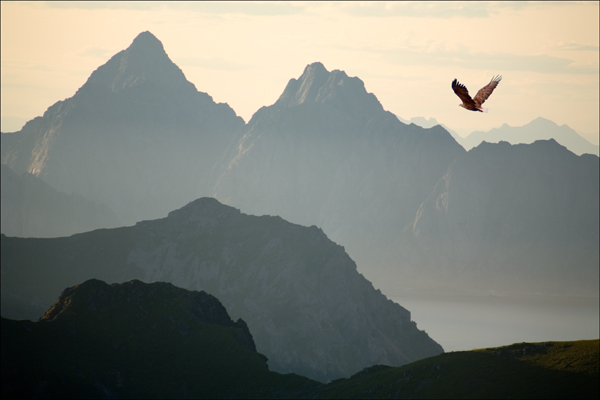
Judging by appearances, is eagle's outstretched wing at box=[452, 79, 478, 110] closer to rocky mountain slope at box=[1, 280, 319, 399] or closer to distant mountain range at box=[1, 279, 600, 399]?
distant mountain range at box=[1, 279, 600, 399]

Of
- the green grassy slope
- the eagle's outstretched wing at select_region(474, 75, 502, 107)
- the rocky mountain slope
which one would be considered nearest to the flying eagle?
the eagle's outstretched wing at select_region(474, 75, 502, 107)

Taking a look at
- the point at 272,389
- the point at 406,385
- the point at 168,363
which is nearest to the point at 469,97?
the point at 406,385

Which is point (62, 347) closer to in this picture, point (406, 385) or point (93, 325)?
point (93, 325)

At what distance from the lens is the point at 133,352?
133 m

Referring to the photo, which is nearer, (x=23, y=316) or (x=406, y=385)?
(x=406, y=385)

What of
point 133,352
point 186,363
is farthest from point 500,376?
point 133,352

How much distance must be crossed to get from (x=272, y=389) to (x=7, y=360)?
4679 centimetres

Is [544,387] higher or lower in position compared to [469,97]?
lower

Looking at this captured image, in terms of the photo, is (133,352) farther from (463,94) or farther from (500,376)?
(463,94)

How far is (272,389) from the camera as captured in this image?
410 ft

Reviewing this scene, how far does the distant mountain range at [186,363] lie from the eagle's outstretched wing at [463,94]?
6588cm

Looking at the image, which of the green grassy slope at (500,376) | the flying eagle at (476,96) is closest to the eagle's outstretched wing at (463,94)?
the flying eagle at (476,96)

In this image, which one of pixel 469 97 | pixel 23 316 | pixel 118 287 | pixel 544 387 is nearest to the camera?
pixel 469 97

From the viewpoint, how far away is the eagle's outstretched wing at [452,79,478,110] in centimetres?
4250
